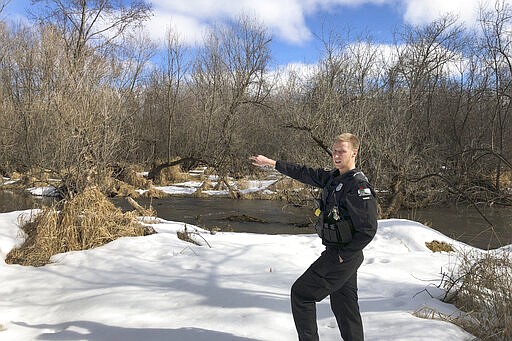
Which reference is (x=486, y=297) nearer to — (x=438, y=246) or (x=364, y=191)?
(x=364, y=191)

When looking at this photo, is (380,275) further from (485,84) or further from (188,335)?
(485,84)

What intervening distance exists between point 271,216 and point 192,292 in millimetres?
10902

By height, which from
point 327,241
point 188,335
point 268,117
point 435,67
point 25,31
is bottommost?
point 188,335

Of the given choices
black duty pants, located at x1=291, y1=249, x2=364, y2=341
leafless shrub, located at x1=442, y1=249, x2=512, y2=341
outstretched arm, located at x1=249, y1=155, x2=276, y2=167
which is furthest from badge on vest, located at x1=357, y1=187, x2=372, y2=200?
leafless shrub, located at x1=442, y1=249, x2=512, y2=341

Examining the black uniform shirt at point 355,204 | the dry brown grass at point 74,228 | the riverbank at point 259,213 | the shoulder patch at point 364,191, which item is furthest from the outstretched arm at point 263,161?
the riverbank at point 259,213

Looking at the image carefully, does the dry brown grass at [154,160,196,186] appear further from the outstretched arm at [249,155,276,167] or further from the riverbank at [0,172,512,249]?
the outstretched arm at [249,155,276,167]

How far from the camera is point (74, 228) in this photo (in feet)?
22.0

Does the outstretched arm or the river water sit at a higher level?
the outstretched arm

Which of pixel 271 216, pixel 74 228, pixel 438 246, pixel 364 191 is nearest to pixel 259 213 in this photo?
pixel 271 216

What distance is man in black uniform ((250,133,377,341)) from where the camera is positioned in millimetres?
2885

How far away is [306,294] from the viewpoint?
2.98 m

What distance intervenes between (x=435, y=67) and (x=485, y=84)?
146 inches

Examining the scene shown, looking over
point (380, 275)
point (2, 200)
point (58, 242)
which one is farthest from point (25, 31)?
point (380, 275)

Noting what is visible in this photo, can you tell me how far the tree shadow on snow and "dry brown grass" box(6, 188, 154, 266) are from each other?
2550mm
